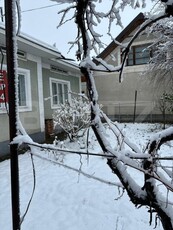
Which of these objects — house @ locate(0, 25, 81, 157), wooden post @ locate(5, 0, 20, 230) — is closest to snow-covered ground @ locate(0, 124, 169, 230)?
wooden post @ locate(5, 0, 20, 230)

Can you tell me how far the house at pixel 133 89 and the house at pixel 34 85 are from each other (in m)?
5.32

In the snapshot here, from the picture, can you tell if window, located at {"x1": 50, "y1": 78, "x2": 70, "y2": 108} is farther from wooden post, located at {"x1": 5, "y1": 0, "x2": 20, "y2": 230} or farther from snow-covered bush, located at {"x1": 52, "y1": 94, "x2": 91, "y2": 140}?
wooden post, located at {"x1": 5, "y1": 0, "x2": 20, "y2": 230}

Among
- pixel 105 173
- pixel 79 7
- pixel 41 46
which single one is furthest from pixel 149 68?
pixel 79 7

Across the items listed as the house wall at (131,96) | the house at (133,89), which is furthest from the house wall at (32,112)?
the house wall at (131,96)

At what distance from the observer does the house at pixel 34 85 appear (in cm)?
642

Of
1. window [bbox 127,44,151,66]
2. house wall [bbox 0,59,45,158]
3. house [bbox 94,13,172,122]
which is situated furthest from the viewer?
window [bbox 127,44,151,66]

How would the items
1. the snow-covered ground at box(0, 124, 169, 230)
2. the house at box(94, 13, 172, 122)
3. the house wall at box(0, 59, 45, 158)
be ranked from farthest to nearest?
the house at box(94, 13, 172, 122), the house wall at box(0, 59, 45, 158), the snow-covered ground at box(0, 124, 169, 230)

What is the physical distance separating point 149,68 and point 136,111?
3.89 meters

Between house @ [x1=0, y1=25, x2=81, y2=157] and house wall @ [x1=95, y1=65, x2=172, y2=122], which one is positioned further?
house wall @ [x1=95, y1=65, x2=172, y2=122]

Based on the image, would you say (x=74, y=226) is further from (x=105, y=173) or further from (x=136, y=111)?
(x=136, y=111)

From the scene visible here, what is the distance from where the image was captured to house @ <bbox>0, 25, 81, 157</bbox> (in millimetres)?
6418

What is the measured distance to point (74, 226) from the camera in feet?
8.81

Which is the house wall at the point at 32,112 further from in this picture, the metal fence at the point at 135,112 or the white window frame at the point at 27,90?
the metal fence at the point at 135,112

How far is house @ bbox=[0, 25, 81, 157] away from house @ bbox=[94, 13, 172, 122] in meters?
5.32
